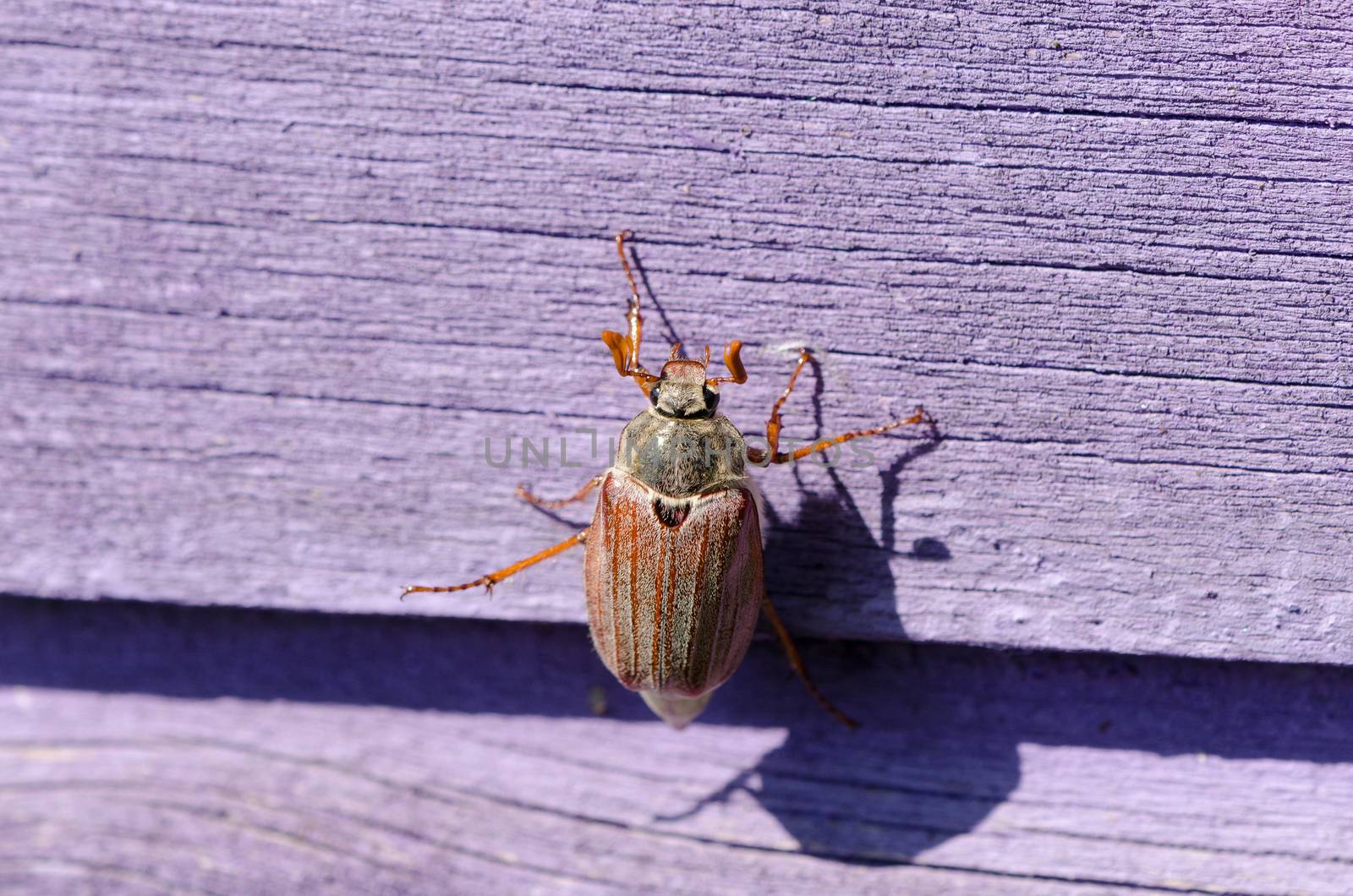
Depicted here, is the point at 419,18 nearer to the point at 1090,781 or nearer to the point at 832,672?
the point at 832,672

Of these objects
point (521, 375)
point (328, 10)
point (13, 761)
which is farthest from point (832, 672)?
point (13, 761)

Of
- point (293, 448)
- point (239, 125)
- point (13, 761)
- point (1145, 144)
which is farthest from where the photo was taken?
point (13, 761)

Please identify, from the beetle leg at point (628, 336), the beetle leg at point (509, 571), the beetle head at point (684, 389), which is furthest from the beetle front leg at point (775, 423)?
the beetle leg at point (509, 571)

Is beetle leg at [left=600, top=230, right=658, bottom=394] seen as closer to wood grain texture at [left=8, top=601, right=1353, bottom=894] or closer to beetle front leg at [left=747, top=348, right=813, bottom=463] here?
beetle front leg at [left=747, top=348, right=813, bottom=463]

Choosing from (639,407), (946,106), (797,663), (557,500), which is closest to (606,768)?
(797,663)

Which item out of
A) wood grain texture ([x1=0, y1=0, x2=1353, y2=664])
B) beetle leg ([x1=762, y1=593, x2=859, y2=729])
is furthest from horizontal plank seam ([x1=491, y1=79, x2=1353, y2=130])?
beetle leg ([x1=762, y1=593, x2=859, y2=729])

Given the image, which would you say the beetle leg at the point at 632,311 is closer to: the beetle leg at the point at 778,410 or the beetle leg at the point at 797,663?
the beetle leg at the point at 778,410
